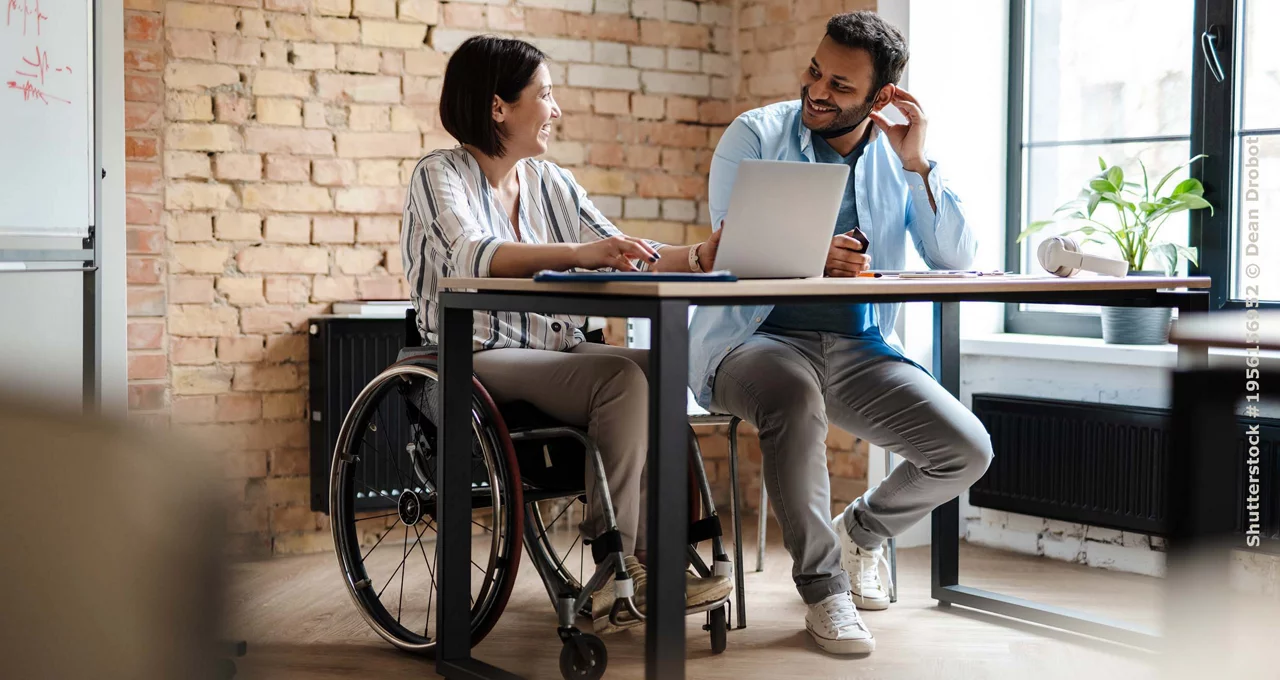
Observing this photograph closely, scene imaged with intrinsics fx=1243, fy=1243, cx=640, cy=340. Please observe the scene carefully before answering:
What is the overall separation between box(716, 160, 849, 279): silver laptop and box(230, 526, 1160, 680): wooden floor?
2.61 feet

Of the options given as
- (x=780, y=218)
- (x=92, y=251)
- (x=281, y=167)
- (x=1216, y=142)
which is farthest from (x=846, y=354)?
(x=281, y=167)

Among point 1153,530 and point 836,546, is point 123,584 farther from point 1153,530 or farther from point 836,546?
point 1153,530

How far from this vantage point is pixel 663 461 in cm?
159

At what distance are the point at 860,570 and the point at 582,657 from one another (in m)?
0.86

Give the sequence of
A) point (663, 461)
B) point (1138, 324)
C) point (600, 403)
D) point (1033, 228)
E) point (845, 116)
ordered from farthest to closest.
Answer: point (1033, 228) < point (1138, 324) < point (845, 116) < point (600, 403) < point (663, 461)

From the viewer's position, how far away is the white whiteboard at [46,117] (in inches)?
88.3

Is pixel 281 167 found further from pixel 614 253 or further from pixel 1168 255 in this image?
pixel 1168 255

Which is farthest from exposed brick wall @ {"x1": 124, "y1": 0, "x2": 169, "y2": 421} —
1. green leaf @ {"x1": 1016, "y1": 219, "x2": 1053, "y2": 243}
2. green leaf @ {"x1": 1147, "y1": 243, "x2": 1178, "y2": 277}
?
green leaf @ {"x1": 1147, "y1": 243, "x2": 1178, "y2": 277}

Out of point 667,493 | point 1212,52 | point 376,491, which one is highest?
point 1212,52

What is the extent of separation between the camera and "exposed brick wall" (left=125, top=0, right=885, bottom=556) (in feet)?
10.1

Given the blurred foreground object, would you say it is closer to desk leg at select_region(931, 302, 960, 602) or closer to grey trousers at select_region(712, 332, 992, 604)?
grey trousers at select_region(712, 332, 992, 604)

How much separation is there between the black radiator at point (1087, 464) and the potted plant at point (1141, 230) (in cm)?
24

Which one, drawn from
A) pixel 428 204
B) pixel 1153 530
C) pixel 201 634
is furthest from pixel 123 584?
pixel 1153 530

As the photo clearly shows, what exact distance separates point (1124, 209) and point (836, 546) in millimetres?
1393
